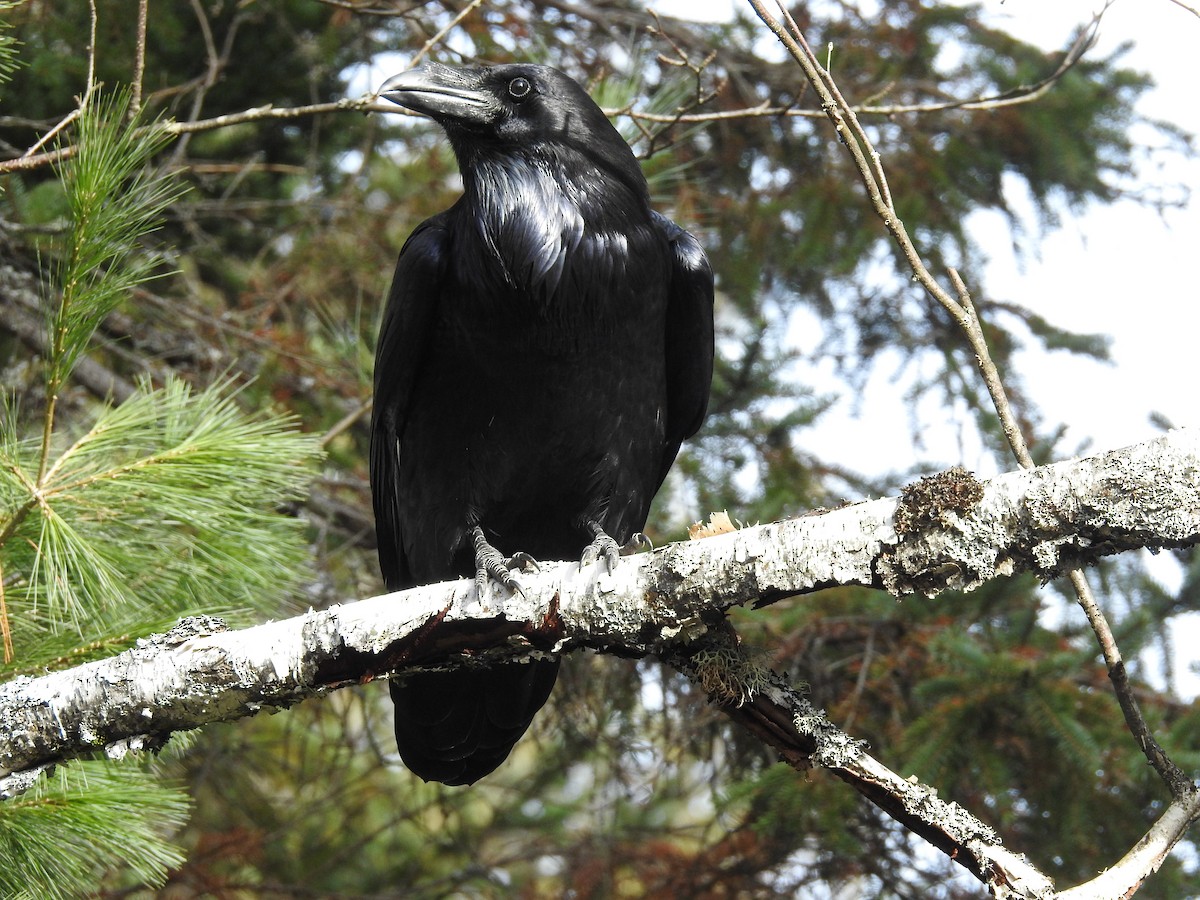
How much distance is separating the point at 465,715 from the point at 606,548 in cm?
90

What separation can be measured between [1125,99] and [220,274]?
13.4ft

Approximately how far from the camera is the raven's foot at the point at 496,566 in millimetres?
2350

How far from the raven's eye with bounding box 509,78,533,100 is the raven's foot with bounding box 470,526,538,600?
50.6 inches

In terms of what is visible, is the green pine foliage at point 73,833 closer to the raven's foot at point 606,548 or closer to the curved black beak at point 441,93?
the raven's foot at point 606,548

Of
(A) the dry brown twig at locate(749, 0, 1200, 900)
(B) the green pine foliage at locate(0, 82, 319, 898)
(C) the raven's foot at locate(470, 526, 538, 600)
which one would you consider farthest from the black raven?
(A) the dry brown twig at locate(749, 0, 1200, 900)

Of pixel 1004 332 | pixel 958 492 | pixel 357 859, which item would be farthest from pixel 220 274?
pixel 958 492

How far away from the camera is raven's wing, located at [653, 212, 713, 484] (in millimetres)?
3465

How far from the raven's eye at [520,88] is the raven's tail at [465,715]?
5.30 ft

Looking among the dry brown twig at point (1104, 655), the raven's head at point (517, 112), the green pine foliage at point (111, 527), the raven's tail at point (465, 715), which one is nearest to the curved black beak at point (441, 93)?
the raven's head at point (517, 112)

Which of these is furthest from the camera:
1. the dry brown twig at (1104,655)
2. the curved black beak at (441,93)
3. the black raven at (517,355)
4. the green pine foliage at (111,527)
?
the curved black beak at (441,93)

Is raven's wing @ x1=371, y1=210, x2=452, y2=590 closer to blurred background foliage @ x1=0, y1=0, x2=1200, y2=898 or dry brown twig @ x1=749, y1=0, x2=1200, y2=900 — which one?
blurred background foliage @ x1=0, y1=0, x2=1200, y2=898

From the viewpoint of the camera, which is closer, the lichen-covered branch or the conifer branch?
the lichen-covered branch

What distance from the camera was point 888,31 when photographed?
513 cm

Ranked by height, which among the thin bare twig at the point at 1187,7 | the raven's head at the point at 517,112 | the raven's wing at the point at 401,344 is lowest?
the thin bare twig at the point at 1187,7
